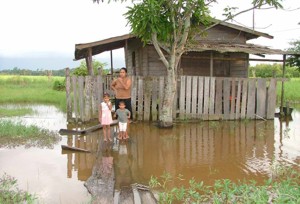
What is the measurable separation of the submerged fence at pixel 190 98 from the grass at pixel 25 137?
2083 mm

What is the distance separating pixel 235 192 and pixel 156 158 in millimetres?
2874

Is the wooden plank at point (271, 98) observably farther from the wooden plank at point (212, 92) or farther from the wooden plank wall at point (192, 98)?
the wooden plank at point (212, 92)

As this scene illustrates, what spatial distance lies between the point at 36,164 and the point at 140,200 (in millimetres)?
2727

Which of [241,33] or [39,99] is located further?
[39,99]

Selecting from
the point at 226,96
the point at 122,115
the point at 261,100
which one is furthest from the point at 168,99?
the point at 261,100

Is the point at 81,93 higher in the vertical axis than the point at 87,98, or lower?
higher

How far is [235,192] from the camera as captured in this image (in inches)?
157

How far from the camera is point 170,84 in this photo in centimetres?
1010

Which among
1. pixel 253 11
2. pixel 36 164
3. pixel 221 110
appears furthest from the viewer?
pixel 221 110

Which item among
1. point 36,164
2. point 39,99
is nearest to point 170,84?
point 36,164

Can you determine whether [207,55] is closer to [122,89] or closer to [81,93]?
[81,93]

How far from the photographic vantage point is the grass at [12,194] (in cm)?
412

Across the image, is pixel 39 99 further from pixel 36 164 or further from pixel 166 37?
pixel 36 164

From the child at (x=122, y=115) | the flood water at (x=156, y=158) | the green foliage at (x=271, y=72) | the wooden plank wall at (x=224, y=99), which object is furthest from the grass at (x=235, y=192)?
the green foliage at (x=271, y=72)
